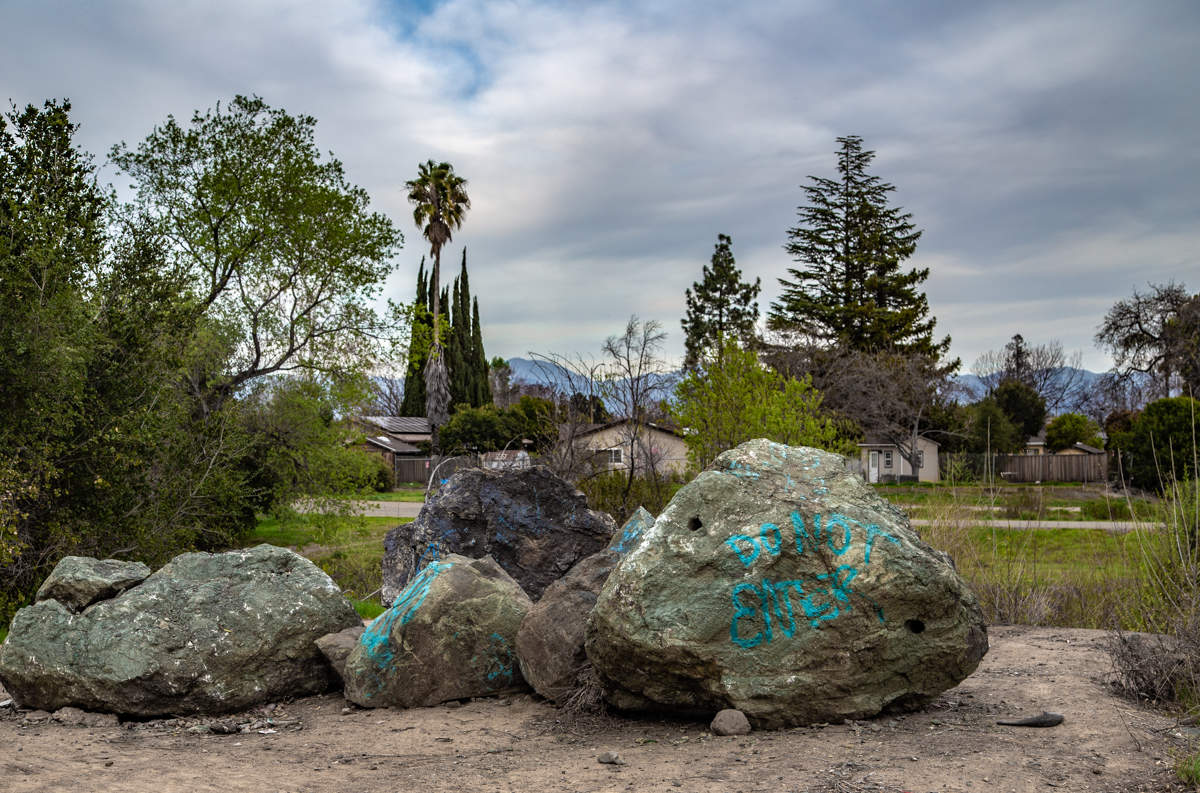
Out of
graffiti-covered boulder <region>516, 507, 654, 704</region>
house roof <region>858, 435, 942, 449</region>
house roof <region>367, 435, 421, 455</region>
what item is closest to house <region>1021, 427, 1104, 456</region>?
house roof <region>858, 435, 942, 449</region>

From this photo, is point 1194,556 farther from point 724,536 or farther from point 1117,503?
point 1117,503

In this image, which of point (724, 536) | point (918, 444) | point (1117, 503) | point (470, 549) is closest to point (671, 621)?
point (724, 536)

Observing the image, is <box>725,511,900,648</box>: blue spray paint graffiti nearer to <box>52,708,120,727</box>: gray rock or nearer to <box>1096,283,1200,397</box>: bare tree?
<box>52,708,120,727</box>: gray rock

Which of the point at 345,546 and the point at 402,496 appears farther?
the point at 402,496

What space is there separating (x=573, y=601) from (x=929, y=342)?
46477 mm

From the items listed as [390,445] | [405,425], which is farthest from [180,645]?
[405,425]

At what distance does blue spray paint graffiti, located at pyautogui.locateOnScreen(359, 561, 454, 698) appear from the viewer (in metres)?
6.39

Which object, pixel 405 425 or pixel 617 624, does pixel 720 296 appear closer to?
pixel 405 425

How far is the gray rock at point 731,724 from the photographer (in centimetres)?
527

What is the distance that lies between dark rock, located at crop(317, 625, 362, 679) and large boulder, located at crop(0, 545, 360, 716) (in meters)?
0.13

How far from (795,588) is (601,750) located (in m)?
1.41

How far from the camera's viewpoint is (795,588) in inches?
213

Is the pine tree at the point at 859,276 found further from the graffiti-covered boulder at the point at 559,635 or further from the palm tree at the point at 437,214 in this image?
the graffiti-covered boulder at the point at 559,635

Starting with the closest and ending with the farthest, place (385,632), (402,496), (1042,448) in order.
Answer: (385,632)
(402,496)
(1042,448)
